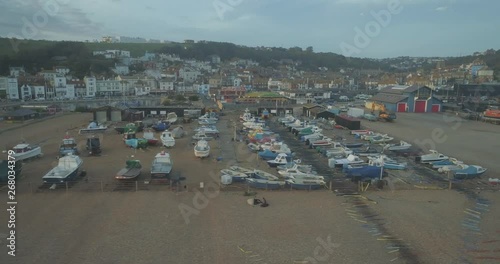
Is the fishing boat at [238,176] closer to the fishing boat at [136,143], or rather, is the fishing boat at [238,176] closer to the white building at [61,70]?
the fishing boat at [136,143]

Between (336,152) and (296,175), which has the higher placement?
(296,175)

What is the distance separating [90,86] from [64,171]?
48.4 m

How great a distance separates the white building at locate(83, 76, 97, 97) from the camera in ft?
183

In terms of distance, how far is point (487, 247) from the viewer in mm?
8164

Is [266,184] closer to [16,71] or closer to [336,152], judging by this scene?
[336,152]

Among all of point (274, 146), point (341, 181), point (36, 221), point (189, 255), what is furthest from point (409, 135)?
point (36, 221)

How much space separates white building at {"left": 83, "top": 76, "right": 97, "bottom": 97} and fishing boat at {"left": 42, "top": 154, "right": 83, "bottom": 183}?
47078 millimetres

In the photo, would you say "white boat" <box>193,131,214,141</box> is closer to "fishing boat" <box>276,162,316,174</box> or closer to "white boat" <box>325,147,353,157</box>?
"white boat" <box>325,147,353,157</box>

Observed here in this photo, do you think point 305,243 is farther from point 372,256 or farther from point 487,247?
point 487,247

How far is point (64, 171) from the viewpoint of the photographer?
495 inches

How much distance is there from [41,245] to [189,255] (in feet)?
11.2

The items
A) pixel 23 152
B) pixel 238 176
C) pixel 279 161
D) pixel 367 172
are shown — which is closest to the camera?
pixel 238 176

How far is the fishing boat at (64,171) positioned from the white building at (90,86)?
154 ft

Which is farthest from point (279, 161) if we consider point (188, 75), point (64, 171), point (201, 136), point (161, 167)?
point (188, 75)
